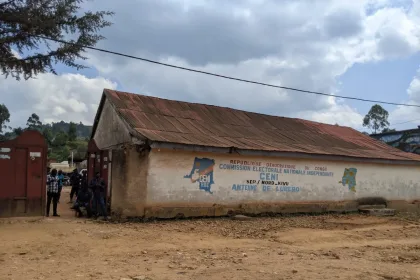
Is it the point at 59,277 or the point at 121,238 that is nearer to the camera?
the point at 59,277

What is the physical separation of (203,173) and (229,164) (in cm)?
105

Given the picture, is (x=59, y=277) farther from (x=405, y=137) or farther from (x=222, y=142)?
Answer: (x=405, y=137)

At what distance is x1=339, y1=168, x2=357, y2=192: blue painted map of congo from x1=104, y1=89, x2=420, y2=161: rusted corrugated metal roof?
72 centimetres

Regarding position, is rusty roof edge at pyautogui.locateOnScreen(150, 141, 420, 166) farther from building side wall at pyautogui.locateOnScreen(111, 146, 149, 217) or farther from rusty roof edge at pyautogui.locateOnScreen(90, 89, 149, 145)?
building side wall at pyautogui.locateOnScreen(111, 146, 149, 217)

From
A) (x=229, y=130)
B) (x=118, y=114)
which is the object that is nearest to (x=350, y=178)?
(x=229, y=130)

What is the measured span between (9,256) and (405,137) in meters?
28.8

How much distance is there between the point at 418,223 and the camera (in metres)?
13.8

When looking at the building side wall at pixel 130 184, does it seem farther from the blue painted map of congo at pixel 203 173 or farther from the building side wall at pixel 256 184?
the blue painted map of congo at pixel 203 173

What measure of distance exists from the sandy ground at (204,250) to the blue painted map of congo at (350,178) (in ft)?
13.4

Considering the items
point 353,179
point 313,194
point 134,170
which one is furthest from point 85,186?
point 353,179

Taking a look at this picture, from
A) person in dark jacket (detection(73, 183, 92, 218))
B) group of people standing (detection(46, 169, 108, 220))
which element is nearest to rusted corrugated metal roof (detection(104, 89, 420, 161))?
group of people standing (detection(46, 169, 108, 220))

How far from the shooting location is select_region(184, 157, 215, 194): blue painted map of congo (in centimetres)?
1264

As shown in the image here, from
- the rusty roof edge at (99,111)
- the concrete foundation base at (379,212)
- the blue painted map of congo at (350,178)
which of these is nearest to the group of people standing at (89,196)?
the rusty roof edge at (99,111)

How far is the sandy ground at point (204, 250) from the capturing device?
6.17 meters
